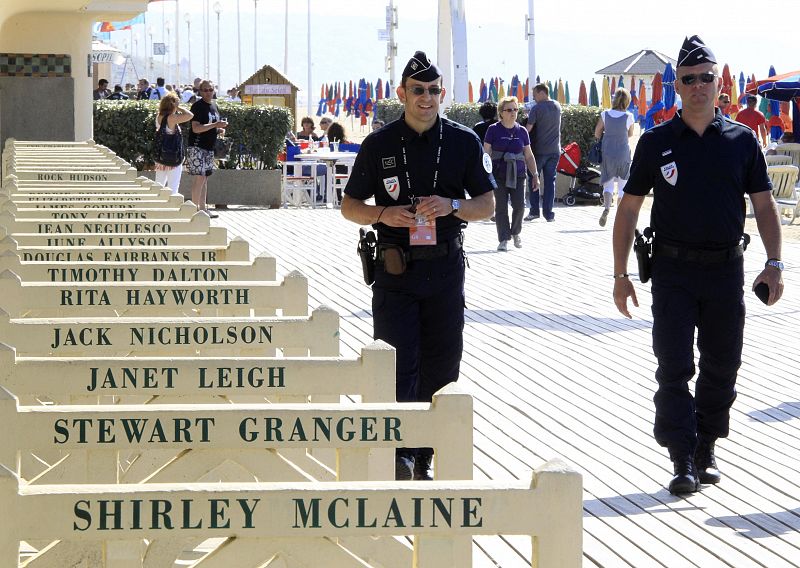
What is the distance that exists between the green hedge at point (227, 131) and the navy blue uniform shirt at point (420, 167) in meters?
15.2

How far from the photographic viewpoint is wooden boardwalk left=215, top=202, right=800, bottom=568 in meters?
5.20

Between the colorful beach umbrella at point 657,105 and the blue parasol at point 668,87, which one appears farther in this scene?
the colorful beach umbrella at point 657,105

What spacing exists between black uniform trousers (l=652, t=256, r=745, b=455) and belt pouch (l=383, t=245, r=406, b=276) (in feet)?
3.70

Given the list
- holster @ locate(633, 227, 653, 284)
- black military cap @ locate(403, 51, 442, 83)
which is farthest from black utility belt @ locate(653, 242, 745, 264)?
black military cap @ locate(403, 51, 442, 83)

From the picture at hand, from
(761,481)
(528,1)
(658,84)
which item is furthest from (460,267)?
(528,1)

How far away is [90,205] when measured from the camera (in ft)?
27.6

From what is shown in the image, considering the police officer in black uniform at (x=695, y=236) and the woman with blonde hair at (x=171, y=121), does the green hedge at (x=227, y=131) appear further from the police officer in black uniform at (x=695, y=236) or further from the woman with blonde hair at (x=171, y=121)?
the police officer in black uniform at (x=695, y=236)

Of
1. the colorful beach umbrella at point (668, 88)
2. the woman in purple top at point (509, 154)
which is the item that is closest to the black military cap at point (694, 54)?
the woman in purple top at point (509, 154)

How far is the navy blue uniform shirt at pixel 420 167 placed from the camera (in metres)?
5.84

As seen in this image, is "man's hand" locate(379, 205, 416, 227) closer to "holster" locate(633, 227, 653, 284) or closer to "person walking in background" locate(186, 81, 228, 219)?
"holster" locate(633, 227, 653, 284)

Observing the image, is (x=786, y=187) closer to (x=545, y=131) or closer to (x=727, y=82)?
(x=545, y=131)

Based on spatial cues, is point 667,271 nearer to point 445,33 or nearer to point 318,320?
point 318,320

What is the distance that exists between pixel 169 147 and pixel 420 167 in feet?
39.6

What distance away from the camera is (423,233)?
5.80 meters
